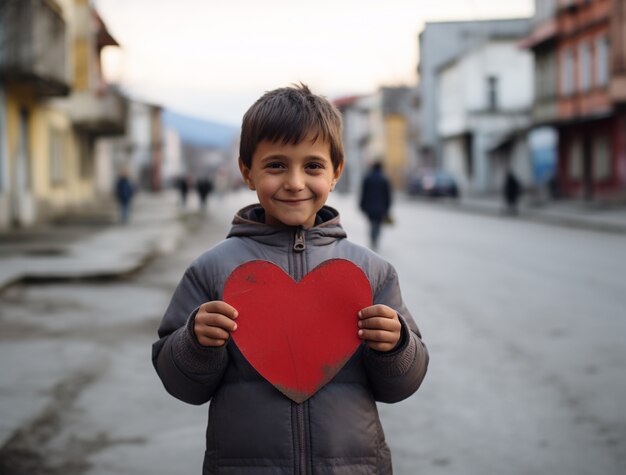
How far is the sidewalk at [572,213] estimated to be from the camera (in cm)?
2498

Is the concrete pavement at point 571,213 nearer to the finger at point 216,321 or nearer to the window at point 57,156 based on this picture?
the window at point 57,156

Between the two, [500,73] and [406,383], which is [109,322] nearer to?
[406,383]

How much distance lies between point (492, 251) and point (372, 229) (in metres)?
2.40

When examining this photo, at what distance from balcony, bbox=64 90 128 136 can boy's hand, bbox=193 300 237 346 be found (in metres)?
35.3

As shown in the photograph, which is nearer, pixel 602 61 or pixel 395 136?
pixel 602 61

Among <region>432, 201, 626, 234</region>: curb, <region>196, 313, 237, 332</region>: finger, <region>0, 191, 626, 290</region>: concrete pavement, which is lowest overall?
<region>432, 201, 626, 234</region>: curb

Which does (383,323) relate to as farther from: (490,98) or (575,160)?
(490,98)

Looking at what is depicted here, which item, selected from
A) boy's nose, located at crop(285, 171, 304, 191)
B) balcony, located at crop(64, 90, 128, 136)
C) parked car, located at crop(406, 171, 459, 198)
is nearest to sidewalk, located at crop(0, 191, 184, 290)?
balcony, located at crop(64, 90, 128, 136)

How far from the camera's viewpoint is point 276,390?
2.41 metres

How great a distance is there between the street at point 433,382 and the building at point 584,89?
857 inches

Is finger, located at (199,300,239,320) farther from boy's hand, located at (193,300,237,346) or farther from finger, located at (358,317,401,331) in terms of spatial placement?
finger, located at (358,317,401,331)

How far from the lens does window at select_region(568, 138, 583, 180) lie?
3995 centimetres

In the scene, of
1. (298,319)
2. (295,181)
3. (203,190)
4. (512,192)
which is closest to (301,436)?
(298,319)

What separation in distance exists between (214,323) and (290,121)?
21.9 inches
